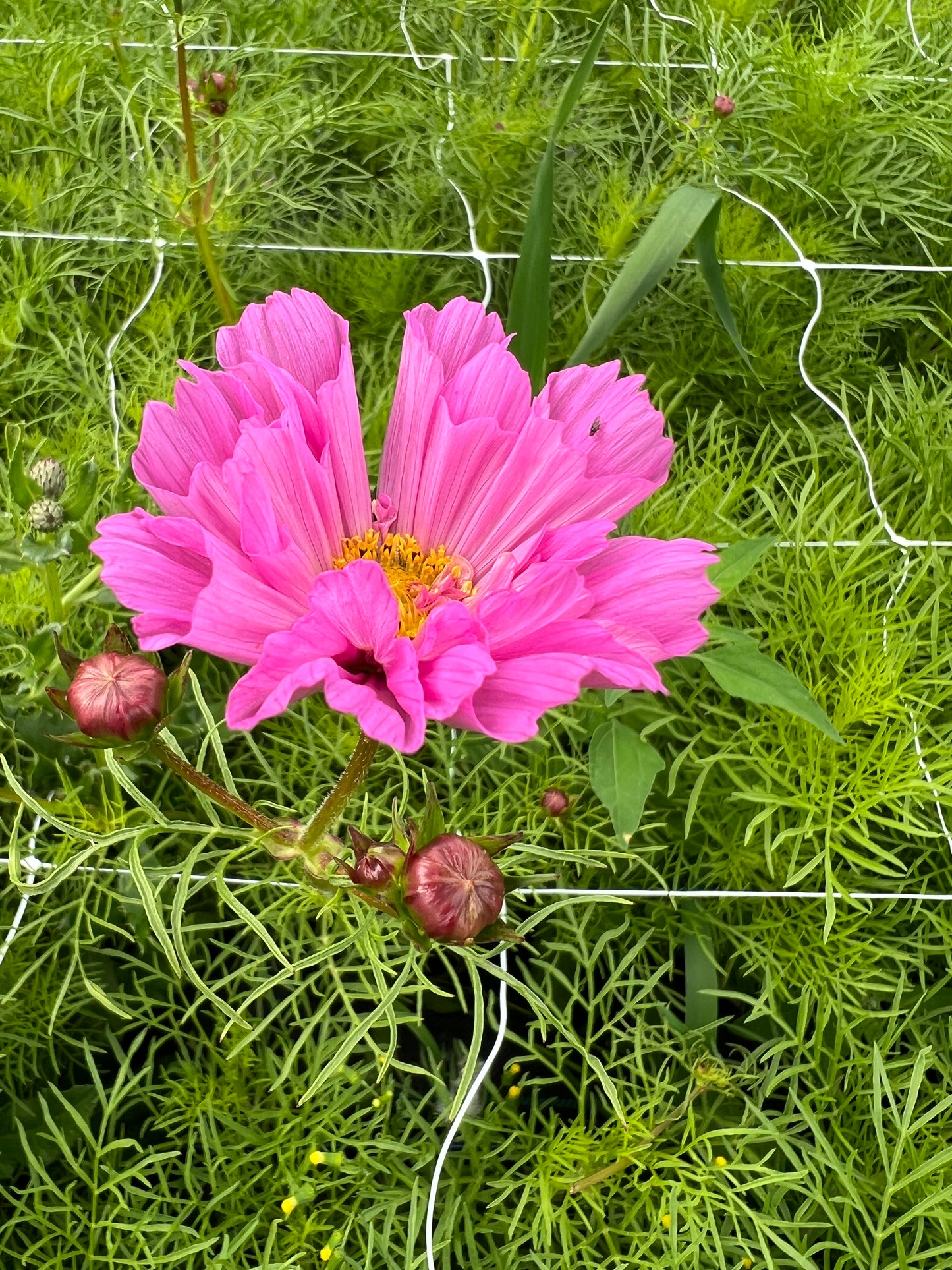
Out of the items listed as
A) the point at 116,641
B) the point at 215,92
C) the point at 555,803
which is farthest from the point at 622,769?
the point at 215,92

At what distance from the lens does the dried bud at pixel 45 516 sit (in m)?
0.51

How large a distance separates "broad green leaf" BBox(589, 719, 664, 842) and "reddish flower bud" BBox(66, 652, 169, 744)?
263 mm

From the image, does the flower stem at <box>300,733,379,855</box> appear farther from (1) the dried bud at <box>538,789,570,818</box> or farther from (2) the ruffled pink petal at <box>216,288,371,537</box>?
(1) the dried bud at <box>538,789,570,818</box>

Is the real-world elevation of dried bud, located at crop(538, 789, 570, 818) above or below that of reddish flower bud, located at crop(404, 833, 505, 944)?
below

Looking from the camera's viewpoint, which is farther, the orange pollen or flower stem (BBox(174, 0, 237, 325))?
flower stem (BBox(174, 0, 237, 325))

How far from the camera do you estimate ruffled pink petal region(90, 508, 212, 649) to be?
341mm

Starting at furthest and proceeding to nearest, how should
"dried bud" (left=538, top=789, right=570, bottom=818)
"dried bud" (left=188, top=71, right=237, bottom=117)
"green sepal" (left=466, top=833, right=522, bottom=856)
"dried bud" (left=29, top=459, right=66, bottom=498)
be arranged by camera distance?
1. "dried bud" (left=188, top=71, right=237, bottom=117)
2. "dried bud" (left=538, top=789, right=570, bottom=818)
3. "dried bud" (left=29, top=459, right=66, bottom=498)
4. "green sepal" (left=466, top=833, right=522, bottom=856)

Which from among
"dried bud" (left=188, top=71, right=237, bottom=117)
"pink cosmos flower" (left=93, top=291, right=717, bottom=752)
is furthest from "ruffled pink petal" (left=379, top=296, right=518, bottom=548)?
"dried bud" (left=188, top=71, right=237, bottom=117)

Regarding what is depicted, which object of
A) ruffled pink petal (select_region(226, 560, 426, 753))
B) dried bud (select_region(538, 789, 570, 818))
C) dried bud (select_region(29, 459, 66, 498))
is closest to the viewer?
ruffled pink petal (select_region(226, 560, 426, 753))

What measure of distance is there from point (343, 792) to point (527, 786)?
1.03 ft

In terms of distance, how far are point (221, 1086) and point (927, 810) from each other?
1.70 ft

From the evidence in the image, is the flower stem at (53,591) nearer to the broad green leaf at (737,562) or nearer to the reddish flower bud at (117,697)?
the reddish flower bud at (117,697)

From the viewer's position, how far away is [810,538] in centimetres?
79

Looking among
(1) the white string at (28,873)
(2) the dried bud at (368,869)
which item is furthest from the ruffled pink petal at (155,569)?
(1) the white string at (28,873)
